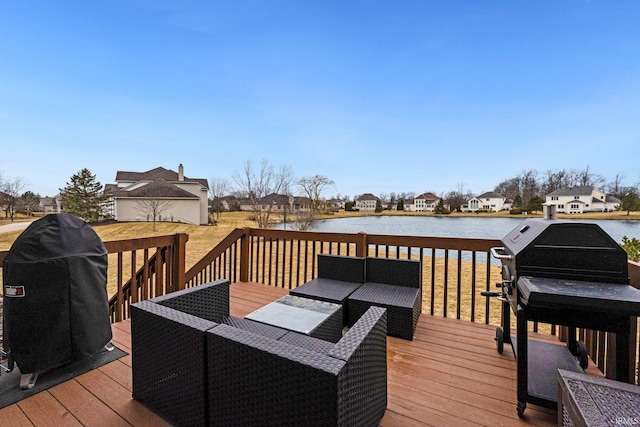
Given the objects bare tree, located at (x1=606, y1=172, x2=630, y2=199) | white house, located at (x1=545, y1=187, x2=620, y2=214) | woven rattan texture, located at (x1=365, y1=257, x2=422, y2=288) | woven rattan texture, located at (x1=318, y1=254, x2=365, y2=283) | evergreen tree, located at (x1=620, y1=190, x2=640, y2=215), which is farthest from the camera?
bare tree, located at (x1=606, y1=172, x2=630, y2=199)

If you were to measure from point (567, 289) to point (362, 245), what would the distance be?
226cm

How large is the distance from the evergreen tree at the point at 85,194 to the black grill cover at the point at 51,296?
67.8 ft

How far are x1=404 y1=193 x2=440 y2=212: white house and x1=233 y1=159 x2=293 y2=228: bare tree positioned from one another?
6951mm

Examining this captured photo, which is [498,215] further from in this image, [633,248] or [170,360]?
[170,360]

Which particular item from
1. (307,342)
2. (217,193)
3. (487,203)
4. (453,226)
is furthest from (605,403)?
(217,193)

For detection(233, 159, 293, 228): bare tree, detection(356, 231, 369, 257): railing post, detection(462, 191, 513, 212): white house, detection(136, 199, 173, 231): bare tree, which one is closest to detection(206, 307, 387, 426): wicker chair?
detection(356, 231, 369, 257): railing post

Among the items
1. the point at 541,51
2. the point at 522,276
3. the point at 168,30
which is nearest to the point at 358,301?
the point at 522,276

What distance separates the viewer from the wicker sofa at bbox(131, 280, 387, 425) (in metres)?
1.00

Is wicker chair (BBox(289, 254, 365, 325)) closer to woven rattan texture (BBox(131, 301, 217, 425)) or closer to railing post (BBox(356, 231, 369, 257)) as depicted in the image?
railing post (BBox(356, 231, 369, 257))

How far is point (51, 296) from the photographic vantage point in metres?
1.72

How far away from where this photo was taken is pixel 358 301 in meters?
2.63

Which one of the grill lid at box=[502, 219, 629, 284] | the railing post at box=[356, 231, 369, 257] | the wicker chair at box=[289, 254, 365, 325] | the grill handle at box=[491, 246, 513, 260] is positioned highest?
the grill lid at box=[502, 219, 629, 284]

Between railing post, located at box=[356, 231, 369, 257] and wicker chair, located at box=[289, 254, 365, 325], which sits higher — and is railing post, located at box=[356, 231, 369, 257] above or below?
above

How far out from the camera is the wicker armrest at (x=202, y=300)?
69.6 inches
